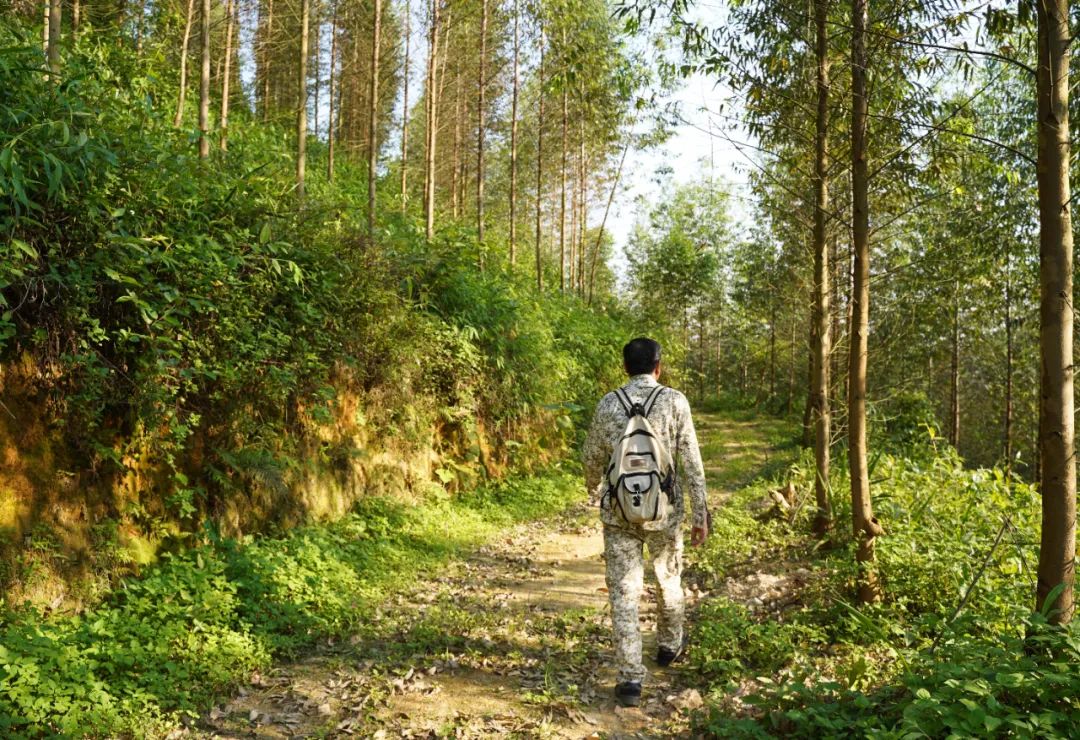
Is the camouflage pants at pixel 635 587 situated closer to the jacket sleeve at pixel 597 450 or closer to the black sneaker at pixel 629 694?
the black sneaker at pixel 629 694

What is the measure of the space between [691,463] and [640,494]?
1.63 feet

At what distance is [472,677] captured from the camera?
455 centimetres

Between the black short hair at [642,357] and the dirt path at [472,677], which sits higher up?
the black short hair at [642,357]

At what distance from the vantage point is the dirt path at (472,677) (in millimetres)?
3877

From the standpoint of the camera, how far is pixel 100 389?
4.66 meters

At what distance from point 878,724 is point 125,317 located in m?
5.51

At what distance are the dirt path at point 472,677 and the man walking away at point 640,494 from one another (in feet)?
1.00

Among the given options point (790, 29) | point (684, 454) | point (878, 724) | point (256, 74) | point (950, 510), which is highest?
point (256, 74)

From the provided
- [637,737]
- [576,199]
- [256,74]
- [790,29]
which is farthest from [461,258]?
[576,199]

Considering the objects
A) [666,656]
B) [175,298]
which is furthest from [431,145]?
[666,656]

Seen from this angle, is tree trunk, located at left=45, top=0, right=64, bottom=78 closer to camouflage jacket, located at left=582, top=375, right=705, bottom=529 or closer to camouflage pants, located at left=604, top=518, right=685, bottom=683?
camouflage jacket, located at left=582, top=375, right=705, bottom=529

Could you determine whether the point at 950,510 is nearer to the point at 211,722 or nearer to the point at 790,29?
the point at 790,29

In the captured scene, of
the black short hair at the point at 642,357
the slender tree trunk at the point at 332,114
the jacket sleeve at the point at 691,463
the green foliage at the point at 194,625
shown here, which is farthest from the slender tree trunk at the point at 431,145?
the jacket sleeve at the point at 691,463

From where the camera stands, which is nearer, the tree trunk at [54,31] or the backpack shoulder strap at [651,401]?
the backpack shoulder strap at [651,401]
